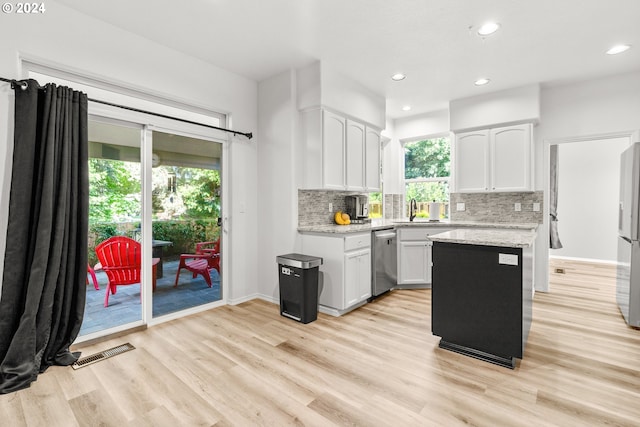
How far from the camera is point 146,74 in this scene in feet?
10.3

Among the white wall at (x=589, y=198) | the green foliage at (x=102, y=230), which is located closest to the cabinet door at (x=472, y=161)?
→ the white wall at (x=589, y=198)

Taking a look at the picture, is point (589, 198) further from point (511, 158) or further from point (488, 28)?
point (488, 28)

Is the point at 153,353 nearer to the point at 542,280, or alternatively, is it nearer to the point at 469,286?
the point at 469,286

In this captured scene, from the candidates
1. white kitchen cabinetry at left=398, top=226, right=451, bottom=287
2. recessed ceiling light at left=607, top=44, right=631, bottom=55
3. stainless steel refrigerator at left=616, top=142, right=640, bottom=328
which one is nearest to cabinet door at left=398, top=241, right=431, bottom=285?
white kitchen cabinetry at left=398, top=226, right=451, bottom=287

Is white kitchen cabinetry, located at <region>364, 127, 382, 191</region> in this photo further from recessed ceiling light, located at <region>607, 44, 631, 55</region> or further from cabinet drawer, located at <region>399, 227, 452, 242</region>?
recessed ceiling light, located at <region>607, 44, 631, 55</region>

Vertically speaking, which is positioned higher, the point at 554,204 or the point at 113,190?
the point at 113,190

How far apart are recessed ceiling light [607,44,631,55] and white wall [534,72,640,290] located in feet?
2.64

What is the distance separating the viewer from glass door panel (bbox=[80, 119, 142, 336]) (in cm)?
291

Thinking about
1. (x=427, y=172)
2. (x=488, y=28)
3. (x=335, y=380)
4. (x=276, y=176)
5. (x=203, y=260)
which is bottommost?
(x=335, y=380)

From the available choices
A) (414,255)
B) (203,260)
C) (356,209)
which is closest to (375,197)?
(356,209)

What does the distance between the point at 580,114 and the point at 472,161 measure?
55.2 inches

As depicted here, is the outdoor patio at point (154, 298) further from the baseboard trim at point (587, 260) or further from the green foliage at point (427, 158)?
the baseboard trim at point (587, 260)

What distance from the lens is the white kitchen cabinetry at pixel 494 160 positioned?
4.37 meters

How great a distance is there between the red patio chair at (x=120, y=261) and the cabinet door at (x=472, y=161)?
4370mm
